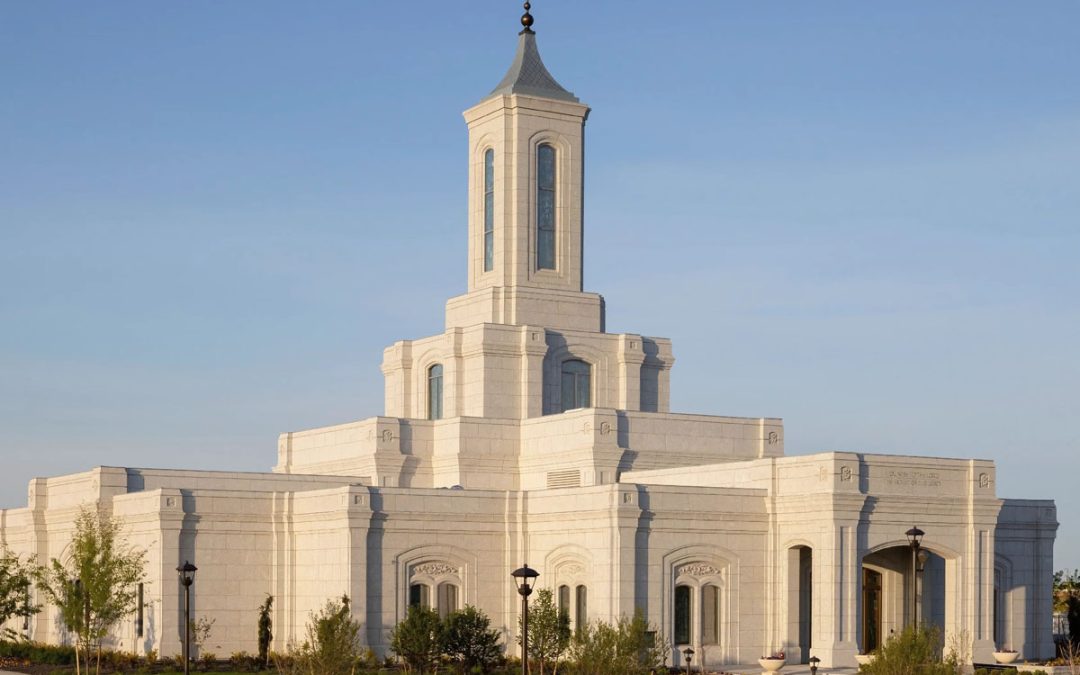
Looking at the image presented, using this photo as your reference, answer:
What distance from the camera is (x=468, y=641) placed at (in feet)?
152

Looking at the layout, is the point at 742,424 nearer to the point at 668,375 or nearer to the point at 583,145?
A: the point at 668,375

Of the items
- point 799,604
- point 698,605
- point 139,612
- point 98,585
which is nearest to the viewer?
point 98,585

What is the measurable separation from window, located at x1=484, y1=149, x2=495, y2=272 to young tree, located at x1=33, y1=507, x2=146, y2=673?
55.7ft

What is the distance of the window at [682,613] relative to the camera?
50.0 metres

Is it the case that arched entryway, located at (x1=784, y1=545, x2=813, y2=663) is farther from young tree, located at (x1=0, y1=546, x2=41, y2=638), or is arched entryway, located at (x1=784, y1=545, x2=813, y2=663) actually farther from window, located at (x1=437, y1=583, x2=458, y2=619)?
young tree, located at (x1=0, y1=546, x2=41, y2=638)

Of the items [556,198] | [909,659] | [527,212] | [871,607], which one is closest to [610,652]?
[909,659]

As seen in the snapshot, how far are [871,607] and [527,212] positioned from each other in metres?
18.9

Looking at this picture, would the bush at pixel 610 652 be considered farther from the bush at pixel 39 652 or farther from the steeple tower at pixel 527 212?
the steeple tower at pixel 527 212

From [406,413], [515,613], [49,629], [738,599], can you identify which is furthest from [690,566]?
[49,629]

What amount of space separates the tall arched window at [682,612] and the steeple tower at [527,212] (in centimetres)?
1447

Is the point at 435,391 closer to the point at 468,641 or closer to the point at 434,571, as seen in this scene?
the point at 434,571

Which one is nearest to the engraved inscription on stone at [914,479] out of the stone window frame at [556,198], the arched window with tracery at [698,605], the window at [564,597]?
the arched window with tracery at [698,605]

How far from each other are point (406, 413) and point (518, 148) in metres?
10.6

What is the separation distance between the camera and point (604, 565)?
49.0m
